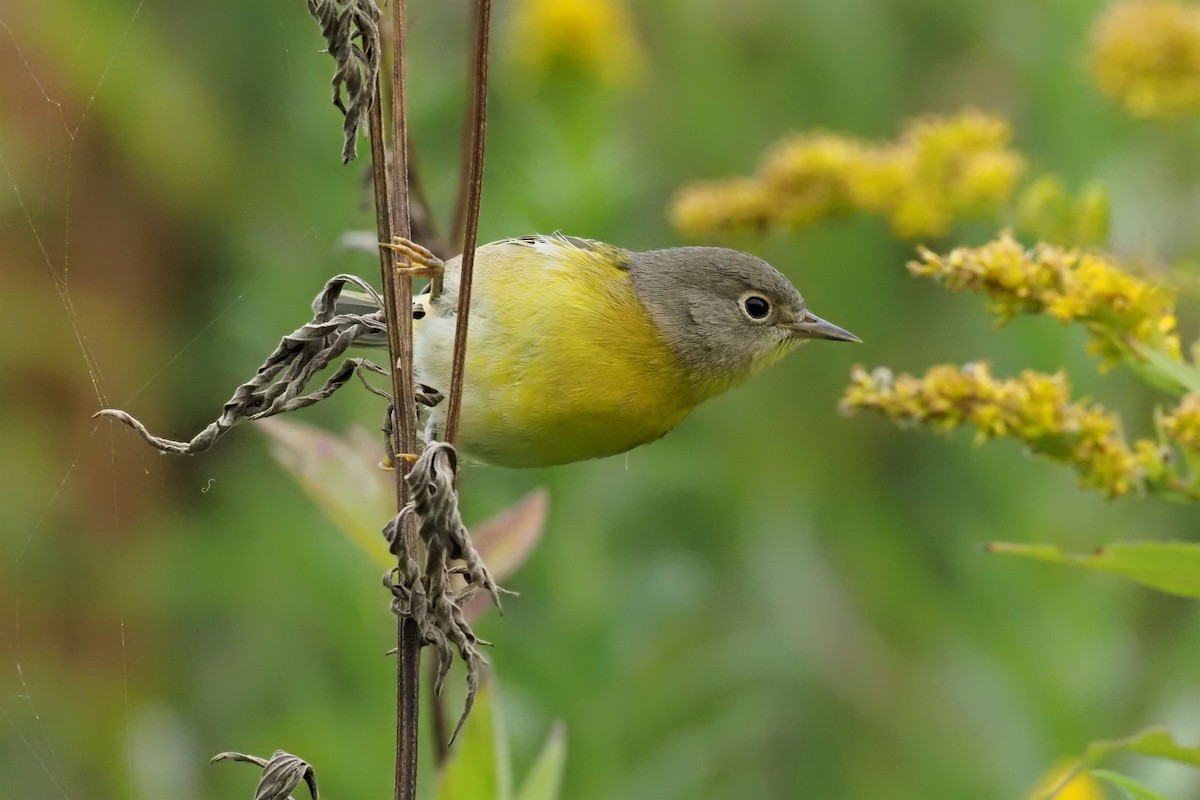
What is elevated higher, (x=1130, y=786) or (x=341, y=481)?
(x=341, y=481)

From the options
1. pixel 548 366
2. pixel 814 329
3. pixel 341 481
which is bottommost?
pixel 341 481

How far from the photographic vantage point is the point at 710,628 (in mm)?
4273

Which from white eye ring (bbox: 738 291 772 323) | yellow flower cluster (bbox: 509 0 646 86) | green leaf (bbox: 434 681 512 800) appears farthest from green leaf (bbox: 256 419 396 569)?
yellow flower cluster (bbox: 509 0 646 86)

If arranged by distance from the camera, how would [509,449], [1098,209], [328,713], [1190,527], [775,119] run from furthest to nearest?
[775,119], [1190,527], [328,713], [509,449], [1098,209]

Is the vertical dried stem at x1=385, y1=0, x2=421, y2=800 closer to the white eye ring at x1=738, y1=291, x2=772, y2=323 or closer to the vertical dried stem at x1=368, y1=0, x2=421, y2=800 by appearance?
the vertical dried stem at x1=368, y1=0, x2=421, y2=800

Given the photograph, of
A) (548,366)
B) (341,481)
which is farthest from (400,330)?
(548,366)

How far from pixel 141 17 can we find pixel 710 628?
2.60 meters

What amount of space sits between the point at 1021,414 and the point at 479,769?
32.1 inches

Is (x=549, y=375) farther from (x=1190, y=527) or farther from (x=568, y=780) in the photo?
(x=1190, y=527)

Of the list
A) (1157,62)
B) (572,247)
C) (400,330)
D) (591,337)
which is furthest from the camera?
(572,247)

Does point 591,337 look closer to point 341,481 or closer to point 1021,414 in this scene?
point 341,481

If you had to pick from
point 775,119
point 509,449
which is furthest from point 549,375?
point 775,119

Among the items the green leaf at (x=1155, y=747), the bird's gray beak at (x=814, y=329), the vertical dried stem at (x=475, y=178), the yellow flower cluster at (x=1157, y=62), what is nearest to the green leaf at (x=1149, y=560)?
the green leaf at (x=1155, y=747)

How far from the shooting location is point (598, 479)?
3.41 m
